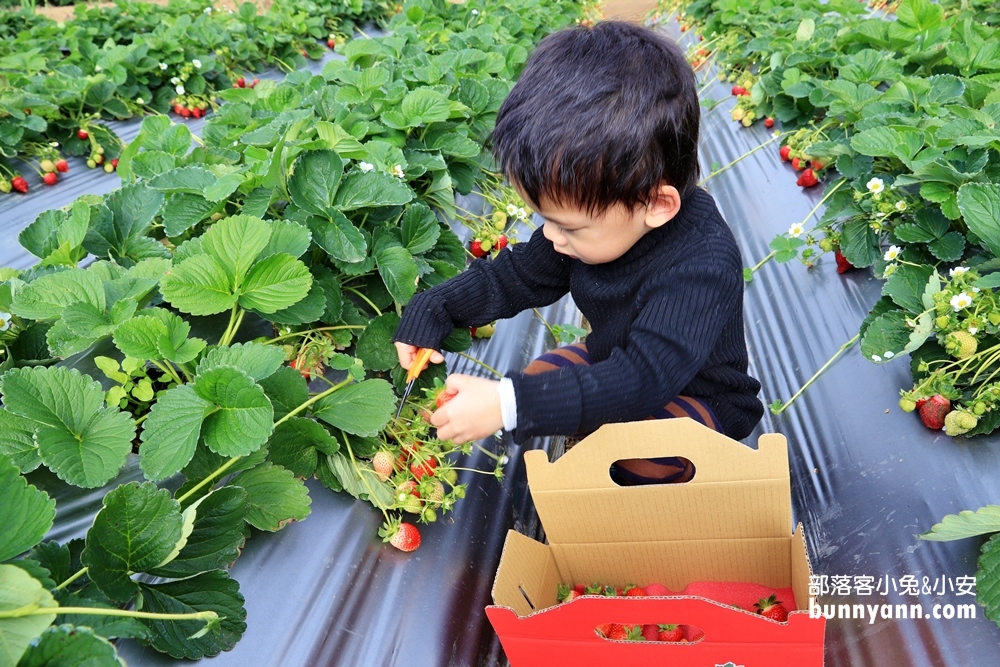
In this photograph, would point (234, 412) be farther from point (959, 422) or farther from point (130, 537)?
point (959, 422)

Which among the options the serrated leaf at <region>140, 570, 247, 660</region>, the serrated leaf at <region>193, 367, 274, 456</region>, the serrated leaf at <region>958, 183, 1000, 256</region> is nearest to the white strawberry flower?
the serrated leaf at <region>958, 183, 1000, 256</region>

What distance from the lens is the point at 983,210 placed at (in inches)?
55.6

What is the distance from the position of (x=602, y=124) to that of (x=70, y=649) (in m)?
0.98

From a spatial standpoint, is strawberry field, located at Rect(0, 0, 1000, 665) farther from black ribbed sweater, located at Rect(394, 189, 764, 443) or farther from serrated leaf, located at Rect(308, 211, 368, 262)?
black ribbed sweater, located at Rect(394, 189, 764, 443)

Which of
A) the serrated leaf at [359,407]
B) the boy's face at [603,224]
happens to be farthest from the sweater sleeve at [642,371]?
the serrated leaf at [359,407]

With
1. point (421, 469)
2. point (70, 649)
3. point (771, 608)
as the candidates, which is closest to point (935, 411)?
point (771, 608)

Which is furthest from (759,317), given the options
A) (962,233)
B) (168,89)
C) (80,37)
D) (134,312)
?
(80,37)

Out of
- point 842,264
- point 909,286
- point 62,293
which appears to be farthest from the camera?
point 842,264

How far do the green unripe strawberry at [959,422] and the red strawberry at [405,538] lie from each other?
97 centimetres

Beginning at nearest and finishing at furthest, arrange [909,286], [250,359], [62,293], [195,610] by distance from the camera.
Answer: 1. [195,610]
2. [250,359]
3. [62,293]
4. [909,286]

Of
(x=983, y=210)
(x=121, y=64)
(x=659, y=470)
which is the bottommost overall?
(x=121, y=64)

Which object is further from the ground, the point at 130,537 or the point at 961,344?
the point at 961,344

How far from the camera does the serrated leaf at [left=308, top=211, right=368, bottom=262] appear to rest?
4.72 feet

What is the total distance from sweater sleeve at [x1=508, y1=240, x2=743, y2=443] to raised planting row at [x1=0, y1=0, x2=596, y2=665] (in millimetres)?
225
